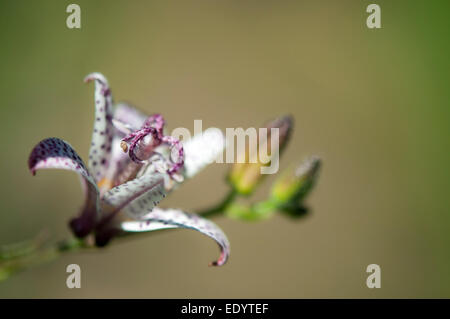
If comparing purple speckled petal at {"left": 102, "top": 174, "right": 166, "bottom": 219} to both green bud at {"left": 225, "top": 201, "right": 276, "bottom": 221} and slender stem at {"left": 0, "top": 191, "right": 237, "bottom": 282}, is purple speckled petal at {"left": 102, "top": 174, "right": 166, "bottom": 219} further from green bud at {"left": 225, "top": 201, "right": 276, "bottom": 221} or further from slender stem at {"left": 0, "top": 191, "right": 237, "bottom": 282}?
green bud at {"left": 225, "top": 201, "right": 276, "bottom": 221}

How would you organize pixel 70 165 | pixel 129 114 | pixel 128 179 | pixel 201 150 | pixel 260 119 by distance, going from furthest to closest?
pixel 260 119
pixel 129 114
pixel 201 150
pixel 128 179
pixel 70 165

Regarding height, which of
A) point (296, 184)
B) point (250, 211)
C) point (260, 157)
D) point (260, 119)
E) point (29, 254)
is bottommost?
point (29, 254)

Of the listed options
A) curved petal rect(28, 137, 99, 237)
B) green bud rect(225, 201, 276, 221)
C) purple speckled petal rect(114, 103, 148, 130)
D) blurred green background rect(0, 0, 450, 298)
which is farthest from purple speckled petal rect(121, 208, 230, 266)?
blurred green background rect(0, 0, 450, 298)

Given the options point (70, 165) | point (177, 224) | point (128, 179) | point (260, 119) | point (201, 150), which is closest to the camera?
point (70, 165)

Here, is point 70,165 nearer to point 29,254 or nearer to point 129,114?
point 29,254

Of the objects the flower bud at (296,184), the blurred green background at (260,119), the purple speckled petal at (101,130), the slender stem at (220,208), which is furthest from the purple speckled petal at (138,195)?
the blurred green background at (260,119)

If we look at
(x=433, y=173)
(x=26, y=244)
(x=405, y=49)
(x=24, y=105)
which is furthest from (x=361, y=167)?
(x=26, y=244)

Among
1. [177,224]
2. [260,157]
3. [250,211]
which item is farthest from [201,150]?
[177,224]
